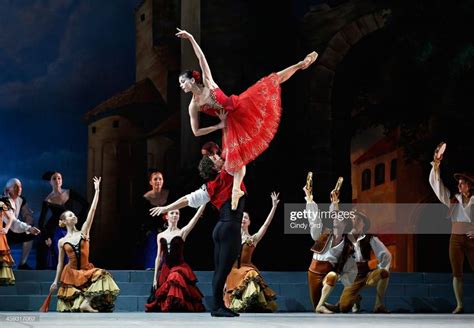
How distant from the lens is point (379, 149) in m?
13.6

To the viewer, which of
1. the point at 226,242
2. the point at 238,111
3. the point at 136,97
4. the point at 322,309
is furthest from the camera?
the point at 136,97

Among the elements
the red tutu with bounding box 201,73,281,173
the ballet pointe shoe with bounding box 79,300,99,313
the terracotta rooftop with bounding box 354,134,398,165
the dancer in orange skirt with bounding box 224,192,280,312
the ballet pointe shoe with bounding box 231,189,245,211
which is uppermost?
the terracotta rooftop with bounding box 354,134,398,165

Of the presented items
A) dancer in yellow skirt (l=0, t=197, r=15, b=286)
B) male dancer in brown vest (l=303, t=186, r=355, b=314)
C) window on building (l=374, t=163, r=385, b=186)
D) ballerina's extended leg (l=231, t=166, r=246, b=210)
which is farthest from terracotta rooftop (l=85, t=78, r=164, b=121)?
ballerina's extended leg (l=231, t=166, r=246, b=210)

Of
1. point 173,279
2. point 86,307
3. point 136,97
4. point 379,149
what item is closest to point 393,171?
point 379,149

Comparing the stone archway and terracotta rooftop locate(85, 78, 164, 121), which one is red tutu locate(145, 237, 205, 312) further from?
terracotta rooftop locate(85, 78, 164, 121)

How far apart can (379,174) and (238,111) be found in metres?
7.25

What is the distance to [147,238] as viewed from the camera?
38.6ft

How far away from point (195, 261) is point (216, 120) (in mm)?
1802

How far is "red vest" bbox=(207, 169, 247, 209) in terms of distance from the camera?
6.41 metres

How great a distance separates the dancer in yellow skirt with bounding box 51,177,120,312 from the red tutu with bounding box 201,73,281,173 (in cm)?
328

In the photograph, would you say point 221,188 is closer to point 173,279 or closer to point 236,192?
point 236,192

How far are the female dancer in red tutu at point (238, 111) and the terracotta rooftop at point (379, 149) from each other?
276 inches

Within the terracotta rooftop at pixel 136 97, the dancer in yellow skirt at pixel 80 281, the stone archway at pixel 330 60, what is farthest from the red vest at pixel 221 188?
the terracotta rooftop at pixel 136 97

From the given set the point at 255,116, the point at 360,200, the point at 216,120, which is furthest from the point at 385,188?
the point at 255,116
